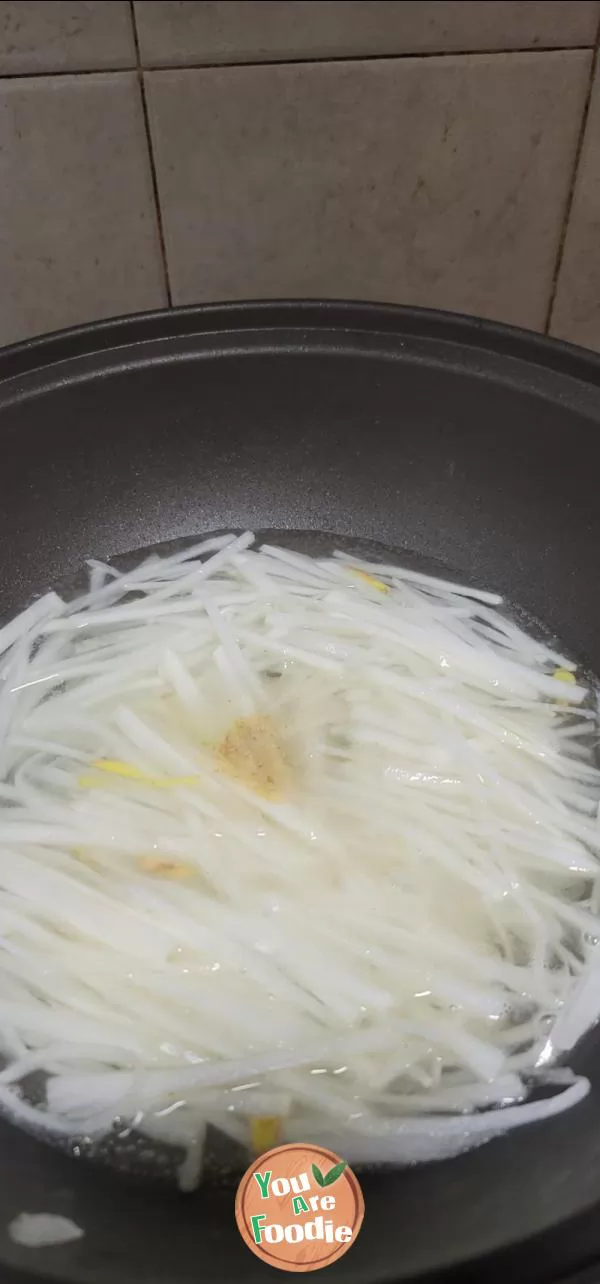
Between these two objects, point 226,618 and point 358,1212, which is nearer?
point 358,1212

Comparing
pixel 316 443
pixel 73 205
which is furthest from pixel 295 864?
pixel 73 205

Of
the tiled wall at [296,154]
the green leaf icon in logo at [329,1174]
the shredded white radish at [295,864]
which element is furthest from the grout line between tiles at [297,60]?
the green leaf icon in logo at [329,1174]

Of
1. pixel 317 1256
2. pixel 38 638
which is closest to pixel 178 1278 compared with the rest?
pixel 317 1256

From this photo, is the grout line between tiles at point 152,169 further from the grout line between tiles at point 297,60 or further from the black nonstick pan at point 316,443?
the black nonstick pan at point 316,443

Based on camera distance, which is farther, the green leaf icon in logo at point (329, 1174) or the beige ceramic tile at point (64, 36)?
the beige ceramic tile at point (64, 36)

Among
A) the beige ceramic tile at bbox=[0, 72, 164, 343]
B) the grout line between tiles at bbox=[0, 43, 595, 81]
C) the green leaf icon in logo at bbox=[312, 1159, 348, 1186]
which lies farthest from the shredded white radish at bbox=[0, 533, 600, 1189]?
the grout line between tiles at bbox=[0, 43, 595, 81]

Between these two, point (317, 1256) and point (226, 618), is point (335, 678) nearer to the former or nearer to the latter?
point (226, 618)

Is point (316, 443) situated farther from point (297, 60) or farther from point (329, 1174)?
point (329, 1174)

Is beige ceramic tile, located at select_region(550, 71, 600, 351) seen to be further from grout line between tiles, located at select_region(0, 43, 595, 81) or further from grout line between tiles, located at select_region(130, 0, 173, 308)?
grout line between tiles, located at select_region(130, 0, 173, 308)
